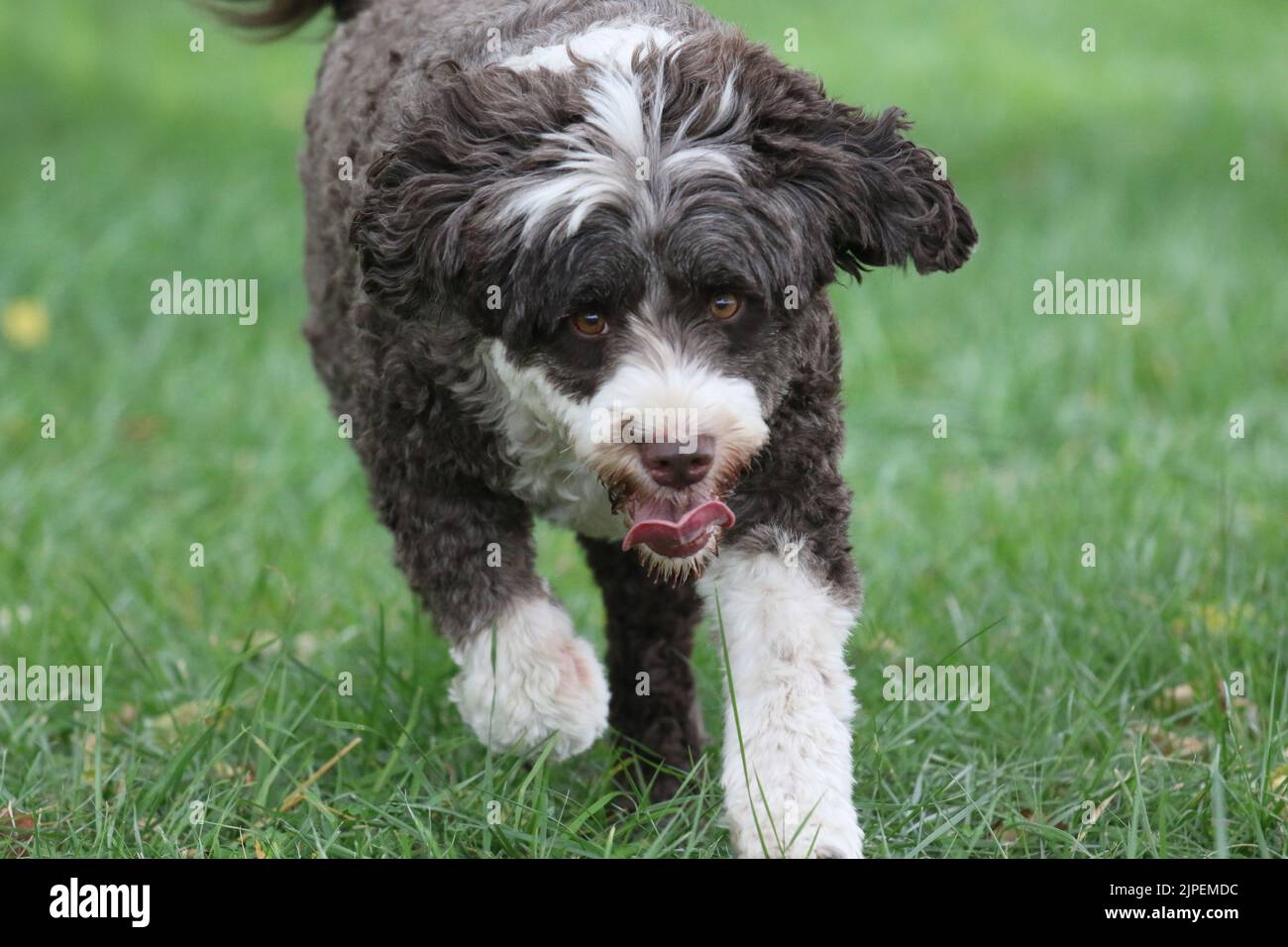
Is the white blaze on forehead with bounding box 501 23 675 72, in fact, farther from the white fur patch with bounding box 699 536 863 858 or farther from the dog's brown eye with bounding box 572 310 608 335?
the white fur patch with bounding box 699 536 863 858

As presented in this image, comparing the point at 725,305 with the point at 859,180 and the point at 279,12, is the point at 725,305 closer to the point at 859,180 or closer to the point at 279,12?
the point at 859,180

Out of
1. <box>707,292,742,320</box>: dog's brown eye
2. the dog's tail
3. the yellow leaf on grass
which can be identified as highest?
the dog's tail

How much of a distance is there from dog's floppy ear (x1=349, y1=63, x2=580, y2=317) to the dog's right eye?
7.3 inches

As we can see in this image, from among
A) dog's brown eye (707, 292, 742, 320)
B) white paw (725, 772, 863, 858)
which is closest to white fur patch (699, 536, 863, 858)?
white paw (725, 772, 863, 858)

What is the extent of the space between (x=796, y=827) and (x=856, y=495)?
322cm

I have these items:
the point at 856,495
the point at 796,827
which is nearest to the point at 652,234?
the point at 796,827

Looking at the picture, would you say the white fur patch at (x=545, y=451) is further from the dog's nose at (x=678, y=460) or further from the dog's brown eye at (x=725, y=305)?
the dog's brown eye at (x=725, y=305)

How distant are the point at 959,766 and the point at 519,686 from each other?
109 cm

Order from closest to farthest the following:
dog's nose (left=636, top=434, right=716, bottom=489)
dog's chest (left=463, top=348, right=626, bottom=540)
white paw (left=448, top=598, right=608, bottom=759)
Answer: dog's nose (left=636, top=434, right=716, bottom=489) → dog's chest (left=463, top=348, right=626, bottom=540) → white paw (left=448, top=598, right=608, bottom=759)

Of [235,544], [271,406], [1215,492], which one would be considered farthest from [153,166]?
[1215,492]

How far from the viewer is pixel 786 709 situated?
3.59m

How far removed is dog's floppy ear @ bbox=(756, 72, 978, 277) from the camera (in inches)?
143

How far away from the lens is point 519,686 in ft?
12.3
